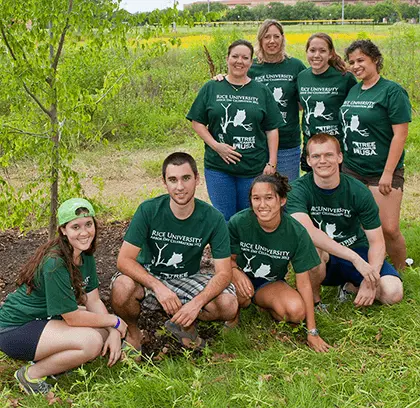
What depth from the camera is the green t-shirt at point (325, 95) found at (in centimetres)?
504

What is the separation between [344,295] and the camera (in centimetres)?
475

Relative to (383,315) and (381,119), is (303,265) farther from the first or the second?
(381,119)

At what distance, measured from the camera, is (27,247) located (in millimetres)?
5797

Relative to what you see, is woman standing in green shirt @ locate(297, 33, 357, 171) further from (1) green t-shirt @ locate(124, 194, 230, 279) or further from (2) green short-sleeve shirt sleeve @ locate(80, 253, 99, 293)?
(2) green short-sleeve shirt sleeve @ locate(80, 253, 99, 293)

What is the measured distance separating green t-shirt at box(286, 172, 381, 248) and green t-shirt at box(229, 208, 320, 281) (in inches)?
13.0

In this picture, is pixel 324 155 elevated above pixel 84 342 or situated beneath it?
elevated above

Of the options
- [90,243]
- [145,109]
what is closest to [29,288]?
[90,243]

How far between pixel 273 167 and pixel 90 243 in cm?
191

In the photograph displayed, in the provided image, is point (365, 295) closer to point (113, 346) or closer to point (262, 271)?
point (262, 271)

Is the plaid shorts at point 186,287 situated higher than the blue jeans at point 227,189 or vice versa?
the blue jeans at point 227,189

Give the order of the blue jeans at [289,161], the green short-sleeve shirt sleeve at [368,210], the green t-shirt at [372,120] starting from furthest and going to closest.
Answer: the blue jeans at [289,161] → the green t-shirt at [372,120] → the green short-sleeve shirt sleeve at [368,210]

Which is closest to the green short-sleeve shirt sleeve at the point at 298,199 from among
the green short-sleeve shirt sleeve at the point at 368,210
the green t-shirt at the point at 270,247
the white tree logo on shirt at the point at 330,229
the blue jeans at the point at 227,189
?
the white tree logo on shirt at the point at 330,229

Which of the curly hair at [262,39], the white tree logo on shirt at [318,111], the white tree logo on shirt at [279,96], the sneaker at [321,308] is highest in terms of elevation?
the curly hair at [262,39]

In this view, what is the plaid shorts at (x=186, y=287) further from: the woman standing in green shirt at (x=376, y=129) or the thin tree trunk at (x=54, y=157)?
the woman standing in green shirt at (x=376, y=129)
